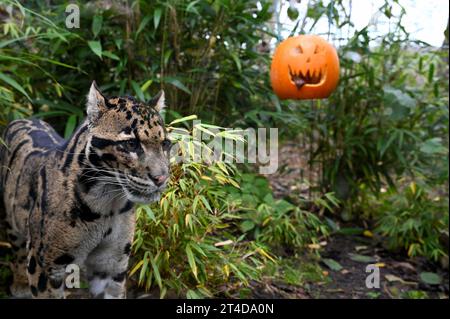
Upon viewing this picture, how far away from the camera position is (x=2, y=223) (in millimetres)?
3986

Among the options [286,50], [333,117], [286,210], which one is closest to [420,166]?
[333,117]

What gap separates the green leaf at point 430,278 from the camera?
495cm

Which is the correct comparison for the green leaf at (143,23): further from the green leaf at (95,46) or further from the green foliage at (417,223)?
the green foliage at (417,223)

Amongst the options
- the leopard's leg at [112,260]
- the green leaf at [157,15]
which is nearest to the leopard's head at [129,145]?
the leopard's leg at [112,260]

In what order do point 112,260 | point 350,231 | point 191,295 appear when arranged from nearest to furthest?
point 112,260, point 191,295, point 350,231

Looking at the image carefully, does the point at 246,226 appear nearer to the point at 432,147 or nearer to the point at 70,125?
the point at 70,125

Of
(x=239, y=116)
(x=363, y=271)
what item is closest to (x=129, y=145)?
(x=239, y=116)

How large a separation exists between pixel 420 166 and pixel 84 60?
10.1ft

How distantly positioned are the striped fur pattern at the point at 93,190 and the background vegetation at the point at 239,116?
0.35m

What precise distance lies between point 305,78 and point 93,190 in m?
1.86

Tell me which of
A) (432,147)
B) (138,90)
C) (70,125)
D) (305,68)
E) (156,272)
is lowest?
(156,272)

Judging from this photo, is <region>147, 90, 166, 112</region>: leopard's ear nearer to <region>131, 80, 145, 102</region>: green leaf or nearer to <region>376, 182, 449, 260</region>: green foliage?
<region>131, 80, 145, 102</region>: green leaf

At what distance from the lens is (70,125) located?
442cm

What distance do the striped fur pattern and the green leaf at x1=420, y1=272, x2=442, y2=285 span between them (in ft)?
9.08
